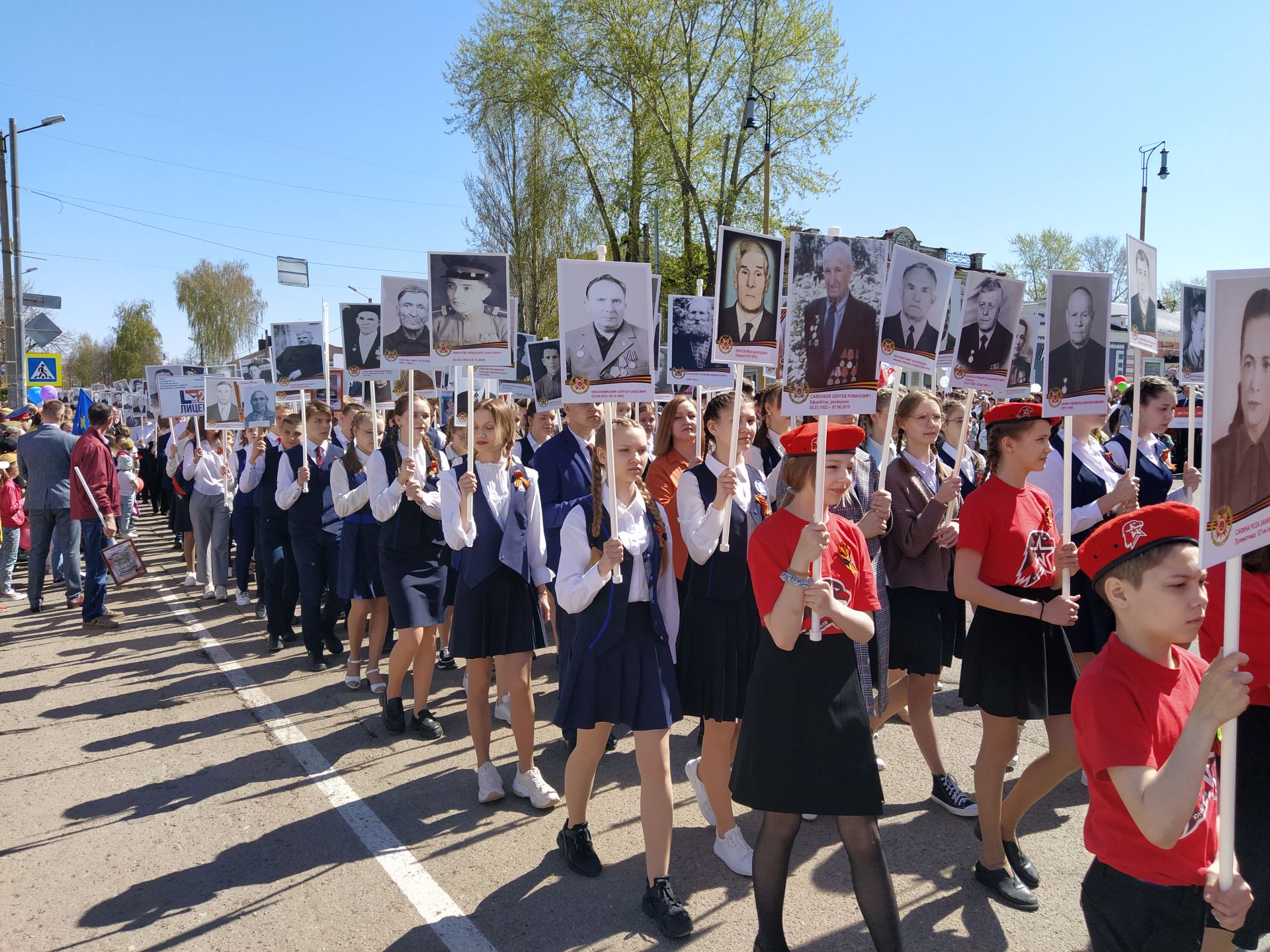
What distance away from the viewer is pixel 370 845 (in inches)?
168

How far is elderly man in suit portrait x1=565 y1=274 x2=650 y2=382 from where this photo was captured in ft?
13.7

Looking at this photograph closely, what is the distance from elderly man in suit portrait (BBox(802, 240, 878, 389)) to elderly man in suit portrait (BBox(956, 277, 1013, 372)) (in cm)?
199

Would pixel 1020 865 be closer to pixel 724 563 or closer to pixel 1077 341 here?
pixel 724 563

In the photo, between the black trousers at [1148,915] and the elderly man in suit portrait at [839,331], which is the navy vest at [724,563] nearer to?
the elderly man in suit portrait at [839,331]

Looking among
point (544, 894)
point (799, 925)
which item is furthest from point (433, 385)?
point (799, 925)

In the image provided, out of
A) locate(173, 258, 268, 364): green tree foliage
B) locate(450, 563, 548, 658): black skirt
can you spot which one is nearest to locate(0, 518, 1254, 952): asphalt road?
locate(450, 563, 548, 658): black skirt

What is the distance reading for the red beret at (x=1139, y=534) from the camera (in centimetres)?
224

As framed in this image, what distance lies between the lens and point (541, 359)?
8.02 m

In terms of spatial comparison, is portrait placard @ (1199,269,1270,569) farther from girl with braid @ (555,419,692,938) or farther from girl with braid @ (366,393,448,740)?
girl with braid @ (366,393,448,740)

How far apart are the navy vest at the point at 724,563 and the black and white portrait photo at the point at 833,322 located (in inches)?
28.9

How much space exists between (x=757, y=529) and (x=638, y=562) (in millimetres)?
808

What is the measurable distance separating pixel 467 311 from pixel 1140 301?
4174 millimetres

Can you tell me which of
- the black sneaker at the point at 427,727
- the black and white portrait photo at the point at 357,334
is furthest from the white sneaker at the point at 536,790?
the black and white portrait photo at the point at 357,334

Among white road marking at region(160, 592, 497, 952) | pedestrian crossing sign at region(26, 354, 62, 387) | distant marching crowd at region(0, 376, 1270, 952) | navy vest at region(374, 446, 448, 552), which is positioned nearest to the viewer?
distant marching crowd at region(0, 376, 1270, 952)
